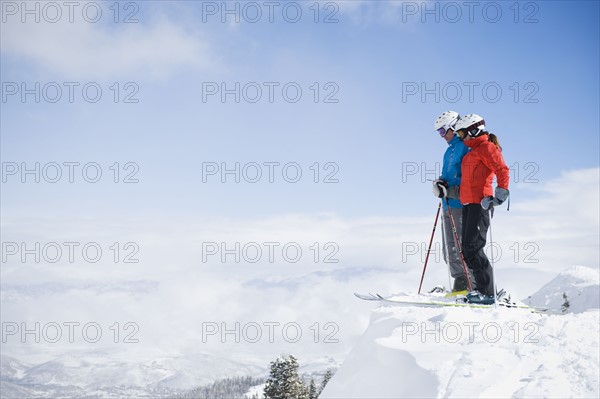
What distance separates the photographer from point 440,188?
33.1 feet

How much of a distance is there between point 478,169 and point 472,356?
15.7 ft

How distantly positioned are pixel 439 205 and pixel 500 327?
5.00 m

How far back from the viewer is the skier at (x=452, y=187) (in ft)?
33.0

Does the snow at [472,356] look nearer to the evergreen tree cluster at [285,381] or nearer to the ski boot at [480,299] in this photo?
the ski boot at [480,299]

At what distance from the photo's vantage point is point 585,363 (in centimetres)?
540

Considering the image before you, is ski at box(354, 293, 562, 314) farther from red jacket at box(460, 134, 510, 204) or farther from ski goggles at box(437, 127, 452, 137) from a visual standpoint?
ski goggles at box(437, 127, 452, 137)

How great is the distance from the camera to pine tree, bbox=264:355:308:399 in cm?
2936

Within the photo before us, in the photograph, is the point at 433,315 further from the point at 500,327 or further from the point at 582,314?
the point at 582,314

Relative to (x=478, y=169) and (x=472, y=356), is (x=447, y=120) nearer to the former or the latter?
(x=478, y=169)

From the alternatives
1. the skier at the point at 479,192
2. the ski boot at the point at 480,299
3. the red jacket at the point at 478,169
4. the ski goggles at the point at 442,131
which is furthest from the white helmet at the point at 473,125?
the ski boot at the point at 480,299

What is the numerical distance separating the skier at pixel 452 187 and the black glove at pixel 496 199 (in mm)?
1174

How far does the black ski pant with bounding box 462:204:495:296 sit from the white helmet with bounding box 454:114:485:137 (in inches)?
57.5

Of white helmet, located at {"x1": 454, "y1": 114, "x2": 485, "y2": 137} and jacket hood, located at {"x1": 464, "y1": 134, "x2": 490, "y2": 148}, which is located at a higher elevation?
white helmet, located at {"x1": 454, "y1": 114, "x2": 485, "y2": 137}

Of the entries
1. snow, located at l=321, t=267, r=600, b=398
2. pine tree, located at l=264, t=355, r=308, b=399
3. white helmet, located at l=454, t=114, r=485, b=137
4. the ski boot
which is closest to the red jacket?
white helmet, located at l=454, t=114, r=485, b=137
